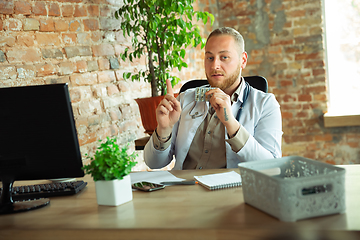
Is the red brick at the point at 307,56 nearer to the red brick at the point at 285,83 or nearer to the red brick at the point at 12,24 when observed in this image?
the red brick at the point at 285,83

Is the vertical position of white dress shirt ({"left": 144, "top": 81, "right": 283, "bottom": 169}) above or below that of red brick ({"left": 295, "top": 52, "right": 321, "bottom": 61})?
below

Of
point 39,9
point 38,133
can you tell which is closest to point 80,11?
point 39,9

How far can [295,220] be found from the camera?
32.7 inches

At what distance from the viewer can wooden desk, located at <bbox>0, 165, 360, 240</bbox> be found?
81 centimetres

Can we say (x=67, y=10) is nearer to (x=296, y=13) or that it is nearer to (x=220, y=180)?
(x=220, y=180)

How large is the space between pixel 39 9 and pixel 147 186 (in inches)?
54.8

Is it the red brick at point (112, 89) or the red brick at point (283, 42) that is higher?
the red brick at point (283, 42)

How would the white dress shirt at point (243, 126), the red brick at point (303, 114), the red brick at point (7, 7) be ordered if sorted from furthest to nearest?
the red brick at point (303, 114) < the red brick at point (7, 7) < the white dress shirt at point (243, 126)

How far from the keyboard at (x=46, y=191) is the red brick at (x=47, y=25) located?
113 centimetres

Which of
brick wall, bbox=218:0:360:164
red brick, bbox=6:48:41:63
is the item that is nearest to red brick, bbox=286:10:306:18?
brick wall, bbox=218:0:360:164

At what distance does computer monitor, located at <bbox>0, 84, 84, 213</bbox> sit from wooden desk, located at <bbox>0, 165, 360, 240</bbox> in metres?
0.11

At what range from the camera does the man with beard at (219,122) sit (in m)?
1.57

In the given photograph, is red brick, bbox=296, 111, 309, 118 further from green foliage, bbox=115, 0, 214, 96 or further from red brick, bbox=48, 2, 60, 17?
red brick, bbox=48, 2, 60, 17

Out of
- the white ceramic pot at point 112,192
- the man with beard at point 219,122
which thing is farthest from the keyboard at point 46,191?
the man with beard at point 219,122
